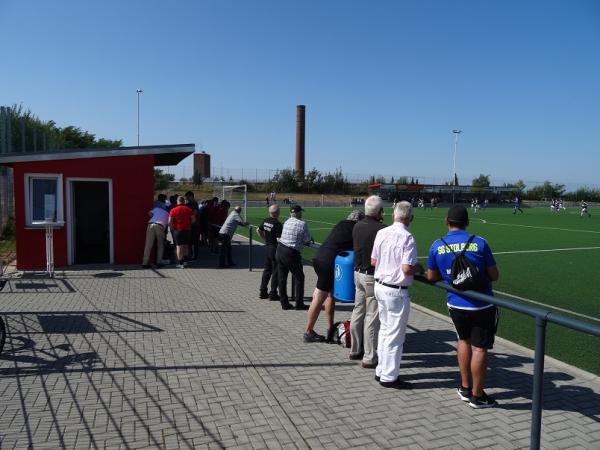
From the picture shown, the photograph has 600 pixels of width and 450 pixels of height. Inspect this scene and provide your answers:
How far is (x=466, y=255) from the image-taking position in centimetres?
432

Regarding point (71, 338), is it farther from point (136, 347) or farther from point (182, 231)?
point (182, 231)

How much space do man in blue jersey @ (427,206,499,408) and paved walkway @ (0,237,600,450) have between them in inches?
8.6

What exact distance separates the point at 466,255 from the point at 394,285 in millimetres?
792

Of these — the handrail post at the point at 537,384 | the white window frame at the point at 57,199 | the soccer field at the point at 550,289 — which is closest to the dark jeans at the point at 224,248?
the soccer field at the point at 550,289

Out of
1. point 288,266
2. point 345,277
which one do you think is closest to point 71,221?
point 288,266

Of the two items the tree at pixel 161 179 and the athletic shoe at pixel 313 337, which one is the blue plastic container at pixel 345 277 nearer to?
the athletic shoe at pixel 313 337

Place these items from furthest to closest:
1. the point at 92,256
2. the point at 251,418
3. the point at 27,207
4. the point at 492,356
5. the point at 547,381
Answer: the point at 92,256
the point at 27,207
the point at 492,356
the point at 547,381
the point at 251,418

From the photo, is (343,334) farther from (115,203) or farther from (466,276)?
(115,203)

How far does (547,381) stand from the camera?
5137 millimetres

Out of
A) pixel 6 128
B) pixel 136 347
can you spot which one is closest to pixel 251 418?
pixel 136 347

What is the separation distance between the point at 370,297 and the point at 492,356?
6.13 feet

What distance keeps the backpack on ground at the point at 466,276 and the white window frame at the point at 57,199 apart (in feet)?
32.1

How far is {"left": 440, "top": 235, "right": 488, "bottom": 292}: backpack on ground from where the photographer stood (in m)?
4.23

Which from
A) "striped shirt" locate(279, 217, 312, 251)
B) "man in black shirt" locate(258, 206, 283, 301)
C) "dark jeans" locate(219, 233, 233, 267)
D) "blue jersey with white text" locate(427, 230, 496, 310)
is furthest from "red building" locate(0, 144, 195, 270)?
"blue jersey with white text" locate(427, 230, 496, 310)
